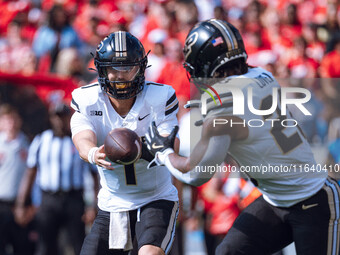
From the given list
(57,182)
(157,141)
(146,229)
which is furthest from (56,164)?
(157,141)

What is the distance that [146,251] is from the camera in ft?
13.2

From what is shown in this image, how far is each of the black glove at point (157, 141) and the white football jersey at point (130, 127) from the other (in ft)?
0.79

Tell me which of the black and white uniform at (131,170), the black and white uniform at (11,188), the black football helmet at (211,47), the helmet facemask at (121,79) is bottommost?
the black and white uniform at (11,188)

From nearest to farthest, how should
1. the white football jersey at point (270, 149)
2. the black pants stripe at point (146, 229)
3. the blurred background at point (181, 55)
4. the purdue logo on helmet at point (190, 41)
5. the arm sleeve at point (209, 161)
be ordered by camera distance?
the arm sleeve at point (209, 161) < the white football jersey at point (270, 149) < the black pants stripe at point (146, 229) < the purdue logo on helmet at point (190, 41) < the blurred background at point (181, 55)

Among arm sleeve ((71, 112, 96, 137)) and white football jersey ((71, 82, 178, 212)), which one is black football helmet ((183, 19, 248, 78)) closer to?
white football jersey ((71, 82, 178, 212))

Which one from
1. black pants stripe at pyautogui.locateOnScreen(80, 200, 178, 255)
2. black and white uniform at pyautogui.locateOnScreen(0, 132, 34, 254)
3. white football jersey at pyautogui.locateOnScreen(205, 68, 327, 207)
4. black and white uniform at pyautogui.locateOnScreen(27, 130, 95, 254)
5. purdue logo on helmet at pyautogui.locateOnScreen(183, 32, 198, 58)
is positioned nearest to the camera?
white football jersey at pyautogui.locateOnScreen(205, 68, 327, 207)

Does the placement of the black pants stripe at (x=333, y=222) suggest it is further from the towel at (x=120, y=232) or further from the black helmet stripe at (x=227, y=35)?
the towel at (x=120, y=232)

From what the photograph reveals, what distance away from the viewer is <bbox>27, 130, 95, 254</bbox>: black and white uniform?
7.18 meters

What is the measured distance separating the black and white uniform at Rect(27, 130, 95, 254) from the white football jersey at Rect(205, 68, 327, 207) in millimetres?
3366

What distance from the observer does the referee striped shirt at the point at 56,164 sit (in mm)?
7238

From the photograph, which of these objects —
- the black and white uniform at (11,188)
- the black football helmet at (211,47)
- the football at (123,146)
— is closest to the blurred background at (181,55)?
the black and white uniform at (11,188)

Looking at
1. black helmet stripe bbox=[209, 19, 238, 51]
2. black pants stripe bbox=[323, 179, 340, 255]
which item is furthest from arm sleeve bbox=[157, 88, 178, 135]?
black pants stripe bbox=[323, 179, 340, 255]

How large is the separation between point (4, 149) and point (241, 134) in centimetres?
446

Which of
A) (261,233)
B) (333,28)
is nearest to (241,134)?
(261,233)
